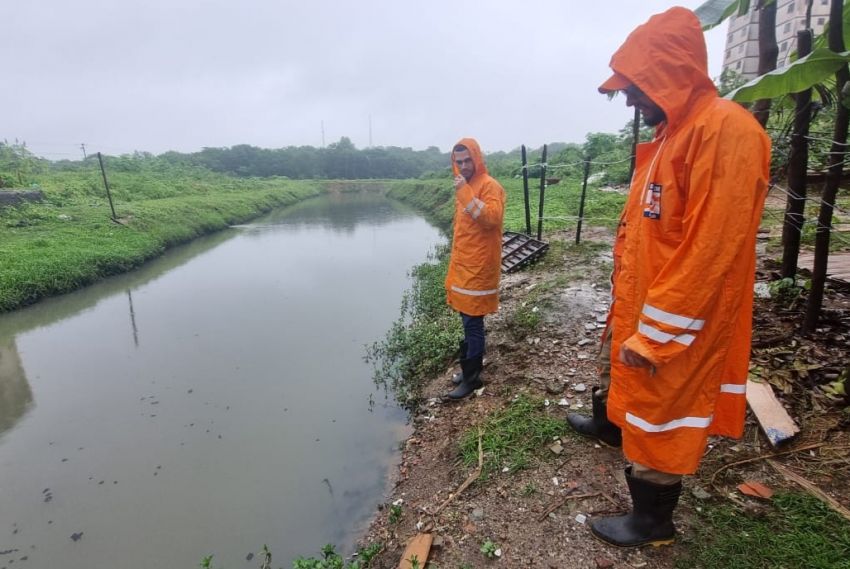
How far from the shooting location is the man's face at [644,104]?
61.8 inches

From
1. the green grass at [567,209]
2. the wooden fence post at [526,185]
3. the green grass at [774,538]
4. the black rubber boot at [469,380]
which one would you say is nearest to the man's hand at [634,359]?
the green grass at [774,538]

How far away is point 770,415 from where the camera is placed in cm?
245

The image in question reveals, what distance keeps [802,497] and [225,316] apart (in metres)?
6.84

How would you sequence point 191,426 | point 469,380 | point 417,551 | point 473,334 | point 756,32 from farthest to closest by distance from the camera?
point 756,32 → point 191,426 → point 469,380 → point 473,334 → point 417,551

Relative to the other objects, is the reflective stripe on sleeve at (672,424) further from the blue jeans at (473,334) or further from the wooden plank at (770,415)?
the blue jeans at (473,334)

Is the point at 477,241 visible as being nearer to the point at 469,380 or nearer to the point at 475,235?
the point at 475,235

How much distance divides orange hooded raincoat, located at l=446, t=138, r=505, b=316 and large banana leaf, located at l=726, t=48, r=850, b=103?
1.48 metres

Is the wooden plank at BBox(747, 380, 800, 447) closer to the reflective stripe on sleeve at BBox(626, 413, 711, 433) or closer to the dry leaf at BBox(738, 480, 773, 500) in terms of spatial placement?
the dry leaf at BBox(738, 480, 773, 500)

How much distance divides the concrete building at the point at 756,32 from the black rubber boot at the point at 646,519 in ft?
98.4

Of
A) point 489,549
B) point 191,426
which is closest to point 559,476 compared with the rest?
point 489,549

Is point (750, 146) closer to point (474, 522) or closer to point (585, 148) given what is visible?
point (474, 522)

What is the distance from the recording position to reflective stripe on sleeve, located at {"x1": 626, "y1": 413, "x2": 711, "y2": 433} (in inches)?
58.6

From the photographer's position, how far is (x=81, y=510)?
3.12 meters

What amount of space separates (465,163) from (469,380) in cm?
176
